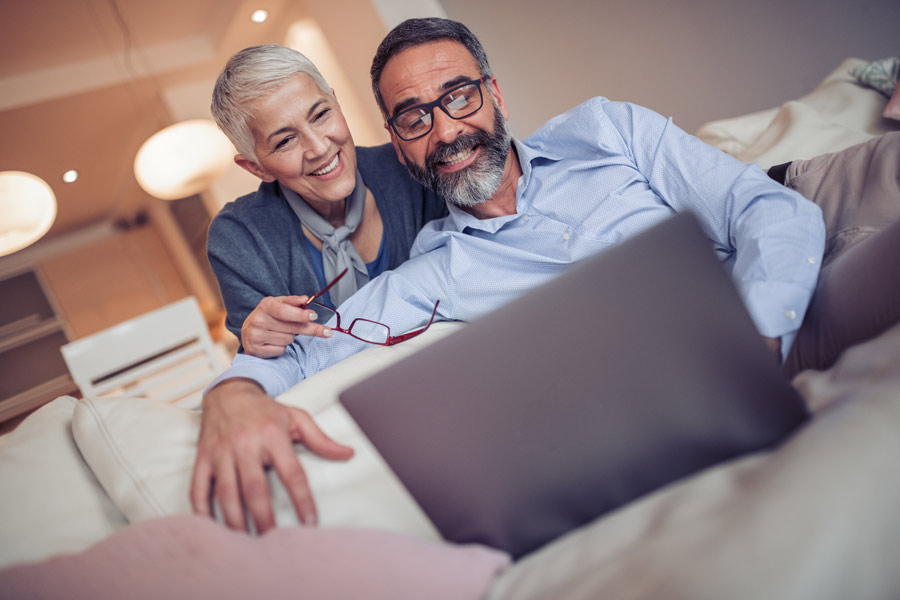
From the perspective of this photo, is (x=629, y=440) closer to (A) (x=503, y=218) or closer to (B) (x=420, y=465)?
(B) (x=420, y=465)

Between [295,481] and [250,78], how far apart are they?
1.07 meters

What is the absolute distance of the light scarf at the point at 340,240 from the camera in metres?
1.54

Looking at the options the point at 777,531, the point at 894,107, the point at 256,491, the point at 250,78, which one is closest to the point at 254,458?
the point at 256,491

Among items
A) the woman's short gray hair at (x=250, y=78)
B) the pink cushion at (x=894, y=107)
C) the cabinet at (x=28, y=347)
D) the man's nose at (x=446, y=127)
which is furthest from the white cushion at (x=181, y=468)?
the cabinet at (x=28, y=347)

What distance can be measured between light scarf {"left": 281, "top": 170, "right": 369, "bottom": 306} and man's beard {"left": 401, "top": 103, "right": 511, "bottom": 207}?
0.95ft

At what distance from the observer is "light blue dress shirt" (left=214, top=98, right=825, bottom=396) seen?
117cm

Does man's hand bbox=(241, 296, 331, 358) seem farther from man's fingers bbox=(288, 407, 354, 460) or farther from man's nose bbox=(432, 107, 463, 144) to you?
man's nose bbox=(432, 107, 463, 144)

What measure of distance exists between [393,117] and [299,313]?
0.58 m

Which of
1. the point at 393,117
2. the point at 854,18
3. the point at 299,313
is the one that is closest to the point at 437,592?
the point at 299,313

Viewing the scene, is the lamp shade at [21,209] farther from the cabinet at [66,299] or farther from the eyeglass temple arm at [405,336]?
the eyeglass temple arm at [405,336]

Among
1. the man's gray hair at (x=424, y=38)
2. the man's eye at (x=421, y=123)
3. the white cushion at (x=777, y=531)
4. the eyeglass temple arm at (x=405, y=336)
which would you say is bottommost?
the white cushion at (x=777, y=531)

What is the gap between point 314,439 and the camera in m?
0.71

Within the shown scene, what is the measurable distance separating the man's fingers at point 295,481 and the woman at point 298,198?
27.5 inches

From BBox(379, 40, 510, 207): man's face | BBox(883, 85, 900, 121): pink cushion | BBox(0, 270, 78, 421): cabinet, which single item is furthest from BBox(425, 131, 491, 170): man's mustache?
BBox(0, 270, 78, 421): cabinet
